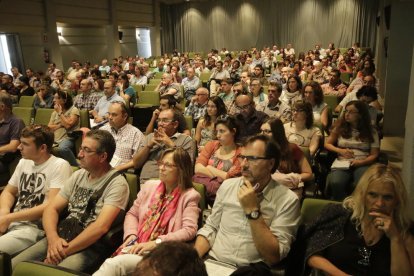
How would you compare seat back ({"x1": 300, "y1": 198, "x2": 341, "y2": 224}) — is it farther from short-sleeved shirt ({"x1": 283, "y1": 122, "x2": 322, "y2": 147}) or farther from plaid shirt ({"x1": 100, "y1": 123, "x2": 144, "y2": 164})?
plaid shirt ({"x1": 100, "y1": 123, "x2": 144, "y2": 164})

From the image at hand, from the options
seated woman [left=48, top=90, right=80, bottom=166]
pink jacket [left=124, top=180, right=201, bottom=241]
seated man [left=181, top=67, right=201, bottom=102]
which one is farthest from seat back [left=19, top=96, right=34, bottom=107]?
pink jacket [left=124, top=180, right=201, bottom=241]

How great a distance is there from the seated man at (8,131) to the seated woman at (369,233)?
3.39 meters

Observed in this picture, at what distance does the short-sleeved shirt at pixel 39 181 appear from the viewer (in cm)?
259

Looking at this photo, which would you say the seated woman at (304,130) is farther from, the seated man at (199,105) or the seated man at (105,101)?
the seated man at (105,101)

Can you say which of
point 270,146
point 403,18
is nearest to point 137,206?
point 270,146

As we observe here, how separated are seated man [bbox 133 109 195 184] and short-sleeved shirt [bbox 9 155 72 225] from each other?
764 mm

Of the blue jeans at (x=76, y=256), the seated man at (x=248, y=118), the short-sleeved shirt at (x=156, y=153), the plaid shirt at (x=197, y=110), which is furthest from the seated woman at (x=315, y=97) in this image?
the blue jeans at (x=76, y=256)

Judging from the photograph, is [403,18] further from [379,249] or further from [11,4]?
[11,4]

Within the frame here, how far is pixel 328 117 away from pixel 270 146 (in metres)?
3.02

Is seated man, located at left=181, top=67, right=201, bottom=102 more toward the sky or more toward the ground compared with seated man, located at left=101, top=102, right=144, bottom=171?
more toward the sky

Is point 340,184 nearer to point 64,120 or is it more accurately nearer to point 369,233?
point 369,233

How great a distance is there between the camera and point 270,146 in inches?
79.9

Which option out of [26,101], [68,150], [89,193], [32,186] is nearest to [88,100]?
[26,101]

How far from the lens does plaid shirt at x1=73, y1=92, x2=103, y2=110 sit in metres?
6.25
